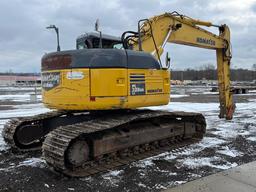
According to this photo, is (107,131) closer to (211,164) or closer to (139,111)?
(139,111)

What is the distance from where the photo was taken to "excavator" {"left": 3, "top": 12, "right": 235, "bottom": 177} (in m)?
6.85

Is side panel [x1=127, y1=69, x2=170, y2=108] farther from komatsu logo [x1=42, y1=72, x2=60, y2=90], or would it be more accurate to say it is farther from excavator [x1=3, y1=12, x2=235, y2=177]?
komatsu logo [x1=42, y1=72, x2=60, y2=90]

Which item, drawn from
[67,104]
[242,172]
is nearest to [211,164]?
[242,172]

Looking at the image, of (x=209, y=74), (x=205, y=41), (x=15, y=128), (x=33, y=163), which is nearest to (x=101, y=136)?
(x=33, y=163)

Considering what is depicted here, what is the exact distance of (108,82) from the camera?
7.38 m

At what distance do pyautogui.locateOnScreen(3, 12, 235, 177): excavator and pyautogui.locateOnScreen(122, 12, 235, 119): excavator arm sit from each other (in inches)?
1.9

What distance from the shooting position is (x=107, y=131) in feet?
24.3

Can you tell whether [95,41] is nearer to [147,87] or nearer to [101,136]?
[147,87]

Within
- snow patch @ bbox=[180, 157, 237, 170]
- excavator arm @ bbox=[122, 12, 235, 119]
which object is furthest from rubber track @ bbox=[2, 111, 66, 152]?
snow patch @ bbox=[180, 157, 237, 170]

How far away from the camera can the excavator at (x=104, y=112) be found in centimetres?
685

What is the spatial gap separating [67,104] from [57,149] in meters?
1.32

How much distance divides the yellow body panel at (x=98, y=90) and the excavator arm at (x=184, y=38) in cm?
107

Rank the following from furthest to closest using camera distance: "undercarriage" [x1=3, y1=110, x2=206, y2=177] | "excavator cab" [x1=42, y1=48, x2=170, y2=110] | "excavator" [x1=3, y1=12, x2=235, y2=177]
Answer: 1. "excavator cab" [x1=42, y1=48, x2=170, y2=110]
2. "excavator" [x1=3, y1=12, x2=235, y2=177]
3. "undercarriage" [x1=3, y1=110, x2=206, y2=177]

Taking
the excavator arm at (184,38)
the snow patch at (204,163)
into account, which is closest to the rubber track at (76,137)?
the snow patch at (204,163)
